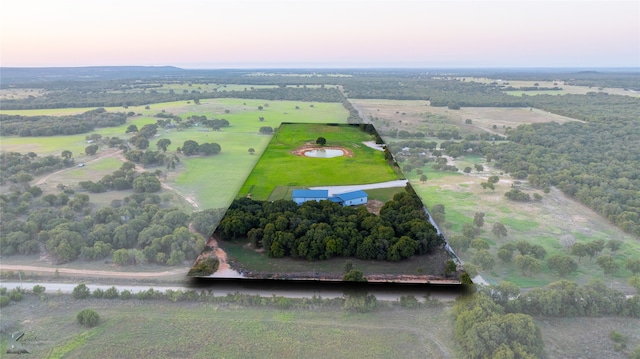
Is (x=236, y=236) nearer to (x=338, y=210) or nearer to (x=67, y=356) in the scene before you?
(x=338, y=210)

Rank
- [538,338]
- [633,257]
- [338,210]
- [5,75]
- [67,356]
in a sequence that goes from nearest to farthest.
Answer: [67,356] < [538,338] < [338,210] < [633,257] < [5,75]

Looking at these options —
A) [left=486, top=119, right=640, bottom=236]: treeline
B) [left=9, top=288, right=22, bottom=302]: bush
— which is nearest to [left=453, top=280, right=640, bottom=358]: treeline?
[left=486, top=119, right=640, bottom=236]: treeline

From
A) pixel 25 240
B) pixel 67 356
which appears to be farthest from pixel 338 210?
pixel 25 240

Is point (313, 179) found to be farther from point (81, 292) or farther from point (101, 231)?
point (101, 231)

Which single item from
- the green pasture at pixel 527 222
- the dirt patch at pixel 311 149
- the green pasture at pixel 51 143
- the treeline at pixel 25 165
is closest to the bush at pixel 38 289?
the dirt patch at pixel 311 149

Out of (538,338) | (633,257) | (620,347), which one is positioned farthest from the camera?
(633,257)

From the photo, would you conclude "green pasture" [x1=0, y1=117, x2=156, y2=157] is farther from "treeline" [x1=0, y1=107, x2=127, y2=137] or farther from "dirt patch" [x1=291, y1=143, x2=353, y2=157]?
"dirt patch" [x1=291, y1=143, x2=353, y2=157]
